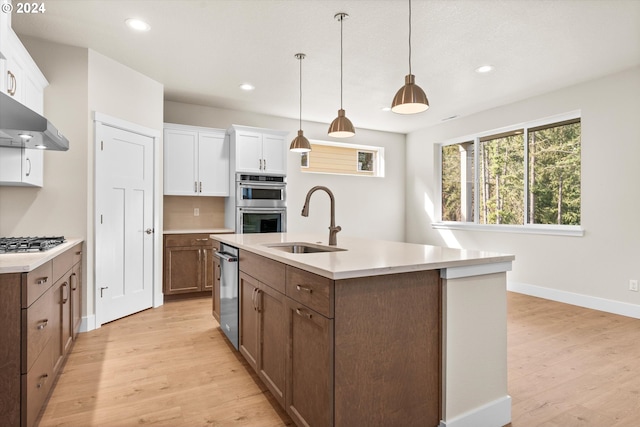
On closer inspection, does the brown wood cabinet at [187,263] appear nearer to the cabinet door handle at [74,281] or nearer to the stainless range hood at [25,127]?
the cabinet door handle at [74,281]

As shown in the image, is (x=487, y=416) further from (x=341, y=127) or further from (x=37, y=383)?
(x=37, y=383)

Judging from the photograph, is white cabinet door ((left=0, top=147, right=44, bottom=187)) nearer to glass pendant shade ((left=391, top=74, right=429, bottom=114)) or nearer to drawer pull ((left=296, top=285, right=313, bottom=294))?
drawer pull ((left=296, top=285, right=313, bottom=294))

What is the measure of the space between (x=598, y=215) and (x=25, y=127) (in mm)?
5359

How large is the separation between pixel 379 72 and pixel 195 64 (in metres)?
2.00

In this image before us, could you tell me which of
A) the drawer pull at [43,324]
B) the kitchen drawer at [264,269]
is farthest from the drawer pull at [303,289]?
the drawer pull at [43,324]

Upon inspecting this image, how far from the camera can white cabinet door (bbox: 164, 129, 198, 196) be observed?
465 cm

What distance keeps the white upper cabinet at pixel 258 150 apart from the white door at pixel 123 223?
117 centimetres

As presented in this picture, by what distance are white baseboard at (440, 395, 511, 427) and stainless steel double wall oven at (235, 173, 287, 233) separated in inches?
144

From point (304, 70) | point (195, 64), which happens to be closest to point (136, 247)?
point (195, 64)

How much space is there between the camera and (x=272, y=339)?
204cm

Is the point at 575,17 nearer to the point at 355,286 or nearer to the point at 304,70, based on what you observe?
the point at 304,70

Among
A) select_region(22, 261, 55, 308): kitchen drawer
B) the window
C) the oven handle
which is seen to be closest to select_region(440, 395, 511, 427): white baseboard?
select_region(22, 261, 55, 308): kitchen drawer

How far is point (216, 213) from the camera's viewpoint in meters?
5.33

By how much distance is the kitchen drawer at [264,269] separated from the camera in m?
1.94
